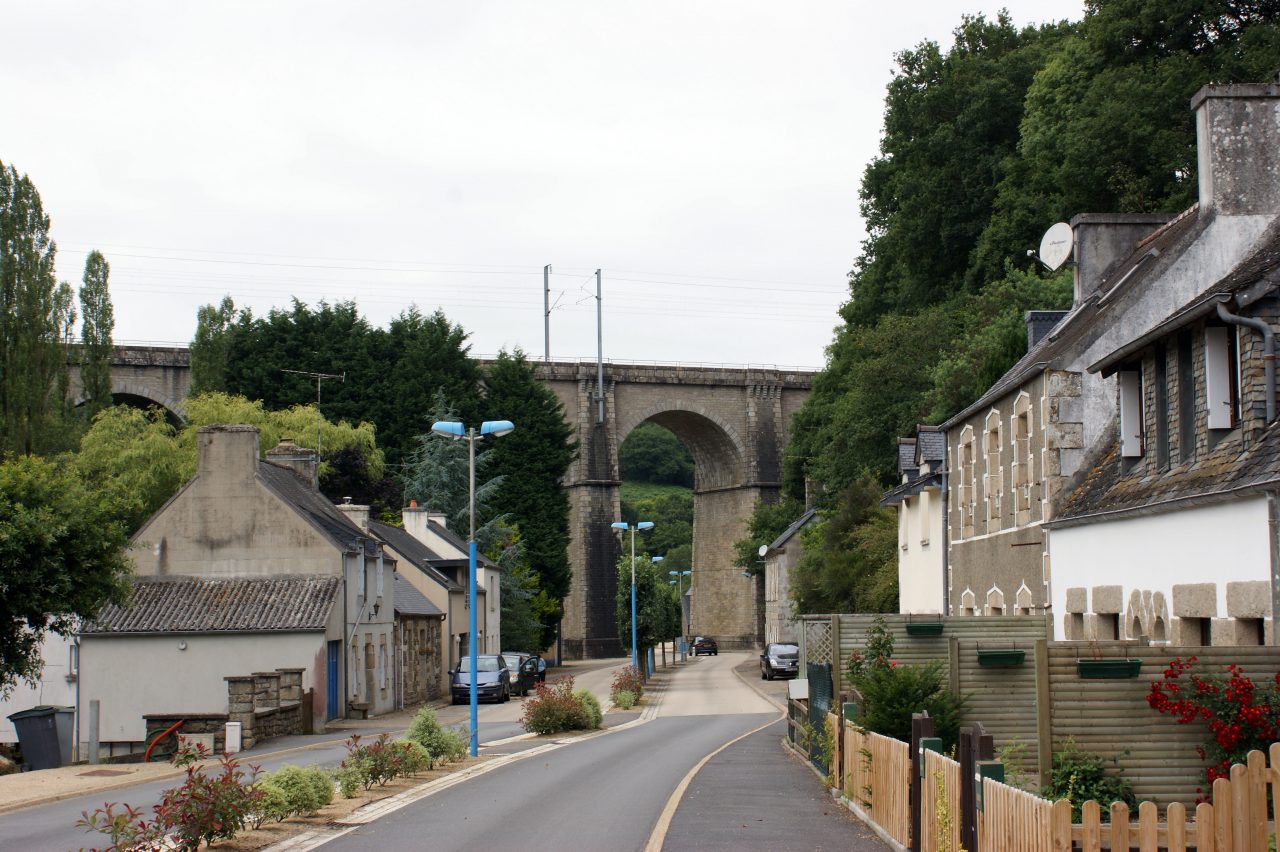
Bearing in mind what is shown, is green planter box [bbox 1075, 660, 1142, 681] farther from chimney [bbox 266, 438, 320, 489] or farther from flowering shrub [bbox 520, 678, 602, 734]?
chimney [bbox 266, 438, 320, 489]

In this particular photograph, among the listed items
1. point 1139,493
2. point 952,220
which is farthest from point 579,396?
point 1139,493

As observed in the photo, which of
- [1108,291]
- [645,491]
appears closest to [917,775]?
[1108,291]

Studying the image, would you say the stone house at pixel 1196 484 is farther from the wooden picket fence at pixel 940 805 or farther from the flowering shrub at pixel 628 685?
the flowering shrub at pixel 628 685

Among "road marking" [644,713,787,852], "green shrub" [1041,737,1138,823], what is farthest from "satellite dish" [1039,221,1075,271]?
"green shrub" [1041,737,1138,823]

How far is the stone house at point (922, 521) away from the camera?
28.0 meters

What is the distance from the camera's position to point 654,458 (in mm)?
150625

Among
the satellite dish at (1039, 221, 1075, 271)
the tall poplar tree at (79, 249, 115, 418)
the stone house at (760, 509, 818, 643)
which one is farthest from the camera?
the stone house at (760, 509, 818, 643)

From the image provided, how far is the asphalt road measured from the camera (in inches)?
581

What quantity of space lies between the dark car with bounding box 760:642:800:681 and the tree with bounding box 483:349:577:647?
1534cm

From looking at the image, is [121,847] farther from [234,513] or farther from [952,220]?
[952,220]

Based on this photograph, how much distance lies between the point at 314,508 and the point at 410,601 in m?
7.84

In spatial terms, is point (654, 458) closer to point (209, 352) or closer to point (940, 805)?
point (209, 352)

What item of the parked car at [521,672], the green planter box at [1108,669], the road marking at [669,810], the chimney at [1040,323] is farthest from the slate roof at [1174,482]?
the parked car at [521,672]

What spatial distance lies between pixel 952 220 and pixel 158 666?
105 feet
